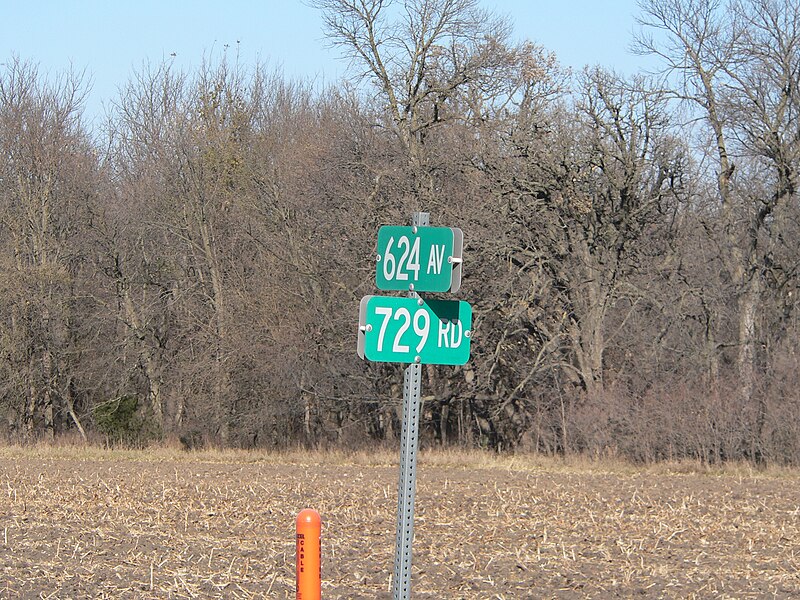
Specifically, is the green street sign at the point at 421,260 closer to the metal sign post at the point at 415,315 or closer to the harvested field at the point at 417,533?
the metal sign post at the point at 415,315

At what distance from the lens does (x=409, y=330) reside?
5.68 m

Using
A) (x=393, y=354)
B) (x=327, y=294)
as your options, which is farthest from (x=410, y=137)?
(x=393, y=354)

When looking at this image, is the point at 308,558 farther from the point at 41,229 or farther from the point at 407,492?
the point at 41,229

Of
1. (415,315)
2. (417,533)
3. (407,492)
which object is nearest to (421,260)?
(415,315)

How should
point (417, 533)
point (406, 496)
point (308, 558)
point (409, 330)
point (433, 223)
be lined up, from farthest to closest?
point (433, 223)
point (417, 533)
point (409, 330)
point (406, 496)
point (308, 558)

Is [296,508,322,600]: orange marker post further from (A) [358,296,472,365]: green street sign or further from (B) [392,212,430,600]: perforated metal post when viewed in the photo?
(A) [358,296,472,365]: green street sign

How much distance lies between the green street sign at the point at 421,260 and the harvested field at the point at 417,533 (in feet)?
12.2

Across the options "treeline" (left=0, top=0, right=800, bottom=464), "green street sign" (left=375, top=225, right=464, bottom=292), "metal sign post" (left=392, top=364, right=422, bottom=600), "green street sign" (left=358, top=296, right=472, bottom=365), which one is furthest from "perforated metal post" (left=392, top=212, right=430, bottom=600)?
"treeline" (left=0, top=0, right=800, bottom=464)

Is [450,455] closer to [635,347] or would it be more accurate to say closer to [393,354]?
[635,347]

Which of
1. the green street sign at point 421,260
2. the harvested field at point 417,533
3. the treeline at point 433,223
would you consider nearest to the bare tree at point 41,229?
the treeline at point 433,223

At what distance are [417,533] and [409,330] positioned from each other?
6564mm

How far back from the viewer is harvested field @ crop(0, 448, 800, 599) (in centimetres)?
897

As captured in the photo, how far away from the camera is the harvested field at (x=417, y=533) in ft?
29.4

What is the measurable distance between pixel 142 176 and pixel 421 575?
27.4 meters
